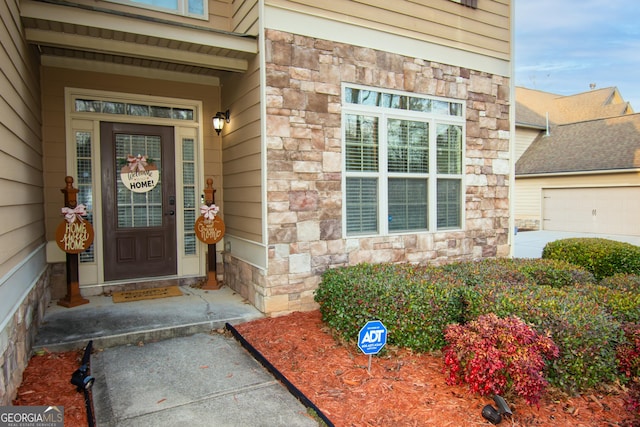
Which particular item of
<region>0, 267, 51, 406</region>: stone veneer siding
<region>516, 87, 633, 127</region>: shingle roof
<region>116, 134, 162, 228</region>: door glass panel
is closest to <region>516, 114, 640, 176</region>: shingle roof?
<region>516, 87, 633, 127</region>: shingle roof

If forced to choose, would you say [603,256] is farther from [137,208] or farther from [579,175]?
[579,175]

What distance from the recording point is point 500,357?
102 inches

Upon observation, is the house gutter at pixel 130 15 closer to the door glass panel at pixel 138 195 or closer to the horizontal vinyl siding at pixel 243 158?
the horizontal vinyl siding at pixel 243 158

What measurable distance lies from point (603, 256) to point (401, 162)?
3.35 m

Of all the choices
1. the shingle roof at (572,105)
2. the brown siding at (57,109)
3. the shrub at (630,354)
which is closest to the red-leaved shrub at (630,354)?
the shrub at (630,354)

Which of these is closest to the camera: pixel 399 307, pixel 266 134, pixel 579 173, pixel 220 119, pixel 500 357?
pixel 500 357

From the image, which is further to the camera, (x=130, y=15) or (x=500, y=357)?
(x=130, y=15)

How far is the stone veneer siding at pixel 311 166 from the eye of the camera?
419 centimetres

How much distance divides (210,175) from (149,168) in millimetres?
735

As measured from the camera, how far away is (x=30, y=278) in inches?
135

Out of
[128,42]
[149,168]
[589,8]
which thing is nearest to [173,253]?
[149,168]

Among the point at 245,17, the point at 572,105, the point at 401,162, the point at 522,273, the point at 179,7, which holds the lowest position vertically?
the point at 522,273

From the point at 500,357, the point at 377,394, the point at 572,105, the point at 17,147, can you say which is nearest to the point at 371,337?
the point at 377,394

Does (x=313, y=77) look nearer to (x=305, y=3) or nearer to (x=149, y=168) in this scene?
(x=305, y=3)
